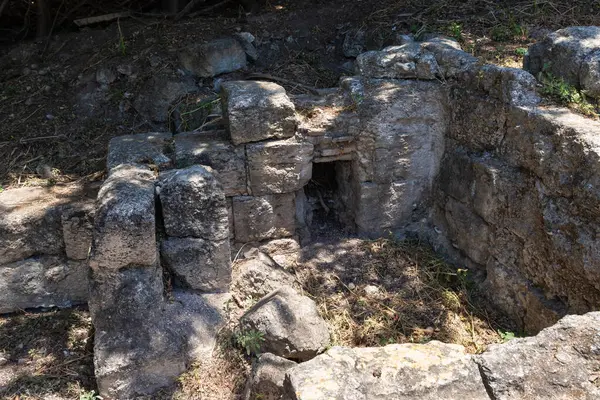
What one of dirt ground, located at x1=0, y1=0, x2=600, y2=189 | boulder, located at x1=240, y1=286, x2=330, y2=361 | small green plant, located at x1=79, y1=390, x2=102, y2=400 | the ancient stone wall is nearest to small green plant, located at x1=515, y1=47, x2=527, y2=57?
dirt ground, located at x1=0, y1=0, x2=600, y2=189

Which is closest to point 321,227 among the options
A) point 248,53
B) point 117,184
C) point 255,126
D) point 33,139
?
point 255,126

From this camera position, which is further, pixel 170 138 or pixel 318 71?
pixel 318 71

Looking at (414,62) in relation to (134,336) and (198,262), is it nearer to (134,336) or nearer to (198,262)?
(198,262)

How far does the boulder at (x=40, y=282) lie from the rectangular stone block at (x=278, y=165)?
1.40 meters

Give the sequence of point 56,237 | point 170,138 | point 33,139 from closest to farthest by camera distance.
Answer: point 56,237, point 170,138, point 33,139

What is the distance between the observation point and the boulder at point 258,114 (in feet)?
14.5

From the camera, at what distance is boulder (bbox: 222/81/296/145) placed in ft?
14.5

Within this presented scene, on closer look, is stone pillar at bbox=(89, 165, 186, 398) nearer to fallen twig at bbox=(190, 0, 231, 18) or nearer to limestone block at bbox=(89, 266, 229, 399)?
limestone block at bbox=(89, 266, 229, 399)

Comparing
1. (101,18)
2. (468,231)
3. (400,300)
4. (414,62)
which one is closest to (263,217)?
(400,300)

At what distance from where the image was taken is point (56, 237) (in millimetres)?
4344

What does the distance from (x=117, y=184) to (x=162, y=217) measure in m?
0.35

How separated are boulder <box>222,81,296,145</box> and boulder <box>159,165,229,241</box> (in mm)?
578

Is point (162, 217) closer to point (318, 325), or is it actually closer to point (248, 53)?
point (318, 325)

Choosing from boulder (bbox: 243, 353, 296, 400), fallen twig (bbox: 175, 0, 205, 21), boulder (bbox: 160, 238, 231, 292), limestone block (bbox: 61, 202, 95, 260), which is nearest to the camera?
boulder (bbox: 243, 353, 296, 400)
